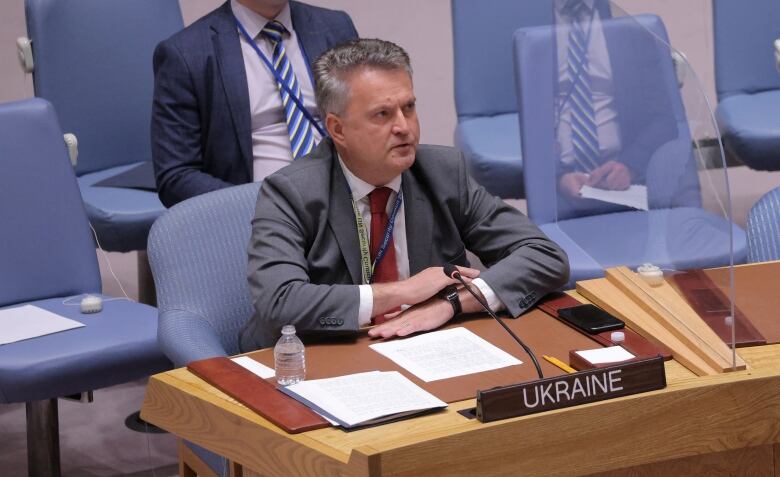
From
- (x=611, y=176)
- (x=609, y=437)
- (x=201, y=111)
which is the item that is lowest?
(x=609, y=437)

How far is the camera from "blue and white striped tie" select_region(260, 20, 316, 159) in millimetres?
3754

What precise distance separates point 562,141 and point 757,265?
0.79 metres

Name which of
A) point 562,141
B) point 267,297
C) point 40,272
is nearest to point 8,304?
point 40,272

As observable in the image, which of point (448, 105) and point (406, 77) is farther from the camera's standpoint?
point (448, 105)

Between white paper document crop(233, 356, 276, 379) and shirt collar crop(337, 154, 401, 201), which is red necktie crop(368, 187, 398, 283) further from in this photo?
white paper document crop(233, 356, 276, 379)

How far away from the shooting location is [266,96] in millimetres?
3793

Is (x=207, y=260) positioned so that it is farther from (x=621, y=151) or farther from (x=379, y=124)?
(x=621, y=151)

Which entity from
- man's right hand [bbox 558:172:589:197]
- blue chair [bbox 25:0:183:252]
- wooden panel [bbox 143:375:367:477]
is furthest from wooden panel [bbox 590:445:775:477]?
blue chair [bbox 25:0:183:252]

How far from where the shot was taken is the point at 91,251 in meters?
3.58

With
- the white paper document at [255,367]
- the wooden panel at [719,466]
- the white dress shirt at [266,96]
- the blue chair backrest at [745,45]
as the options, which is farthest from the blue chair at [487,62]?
the wooden panel at [719,466]

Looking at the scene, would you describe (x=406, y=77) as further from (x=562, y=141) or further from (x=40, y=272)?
(x=40, y=272)

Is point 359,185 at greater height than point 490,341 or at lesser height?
greater

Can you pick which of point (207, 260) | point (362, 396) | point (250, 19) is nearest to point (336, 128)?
point (207, 260)

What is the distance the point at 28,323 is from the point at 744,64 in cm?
268
